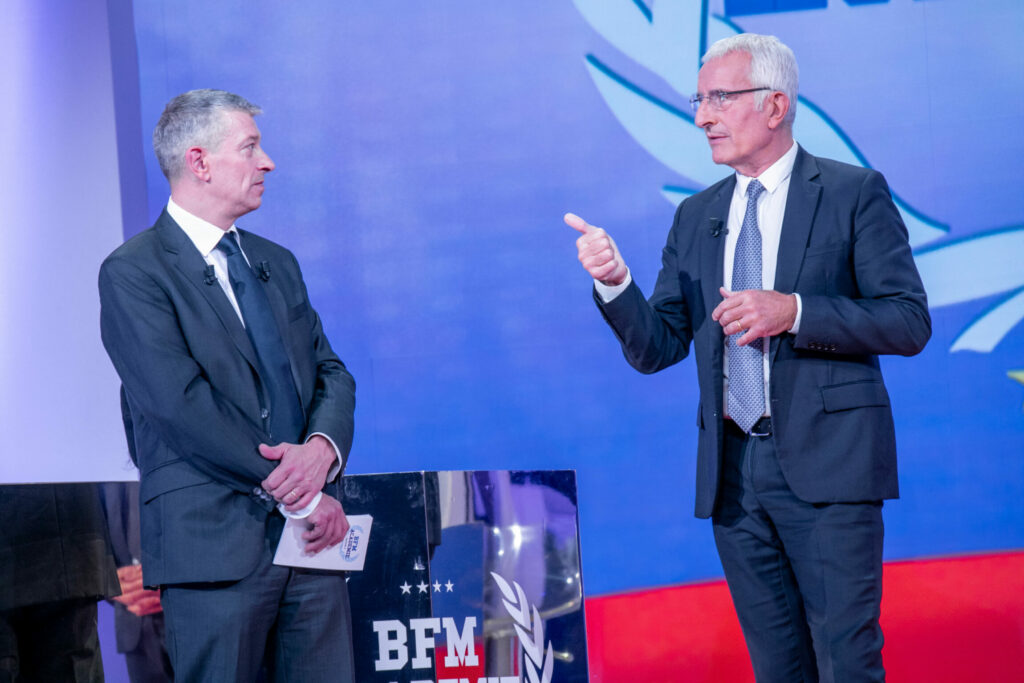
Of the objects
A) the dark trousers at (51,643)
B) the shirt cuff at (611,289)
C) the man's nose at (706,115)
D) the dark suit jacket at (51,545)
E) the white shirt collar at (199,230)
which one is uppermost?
the man's nose at (706,115)

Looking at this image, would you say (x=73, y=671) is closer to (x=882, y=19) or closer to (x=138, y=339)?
(x=138, y=339)

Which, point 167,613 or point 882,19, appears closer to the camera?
point 167,613

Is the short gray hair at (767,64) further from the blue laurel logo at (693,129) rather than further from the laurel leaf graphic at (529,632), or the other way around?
the laurel leaf graphic at (529,632)

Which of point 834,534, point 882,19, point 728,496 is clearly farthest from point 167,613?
point 882,19

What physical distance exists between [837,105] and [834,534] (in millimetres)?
2016

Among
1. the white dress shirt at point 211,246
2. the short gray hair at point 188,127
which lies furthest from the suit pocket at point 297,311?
the short gray hair at point 188,127

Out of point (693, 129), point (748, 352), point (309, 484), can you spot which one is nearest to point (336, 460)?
point (309, 484)

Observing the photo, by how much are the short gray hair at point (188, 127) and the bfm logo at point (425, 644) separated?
1481 mm

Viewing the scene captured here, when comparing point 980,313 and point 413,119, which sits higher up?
point 413,119

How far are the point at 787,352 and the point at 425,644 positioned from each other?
1.47 meters

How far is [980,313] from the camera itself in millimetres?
3623

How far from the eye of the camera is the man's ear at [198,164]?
2332mm

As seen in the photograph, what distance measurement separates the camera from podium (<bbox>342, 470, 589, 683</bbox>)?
10.1 ft

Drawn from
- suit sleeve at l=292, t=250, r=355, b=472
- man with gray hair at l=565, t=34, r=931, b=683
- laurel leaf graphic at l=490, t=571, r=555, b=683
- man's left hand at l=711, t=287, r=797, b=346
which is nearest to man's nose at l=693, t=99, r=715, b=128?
man with gray hair at l=565, t=34, r=931, b=683
